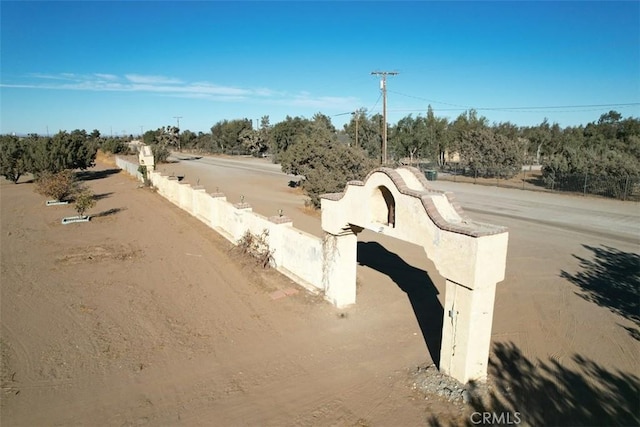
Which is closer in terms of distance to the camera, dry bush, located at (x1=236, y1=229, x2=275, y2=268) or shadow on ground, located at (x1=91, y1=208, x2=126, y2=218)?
dry bush, located at (x1=236, y1=229, x2=275, y2=268)

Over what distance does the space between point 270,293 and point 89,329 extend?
4617mm

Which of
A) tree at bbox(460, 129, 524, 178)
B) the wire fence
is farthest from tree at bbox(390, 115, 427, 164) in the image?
the wire fence

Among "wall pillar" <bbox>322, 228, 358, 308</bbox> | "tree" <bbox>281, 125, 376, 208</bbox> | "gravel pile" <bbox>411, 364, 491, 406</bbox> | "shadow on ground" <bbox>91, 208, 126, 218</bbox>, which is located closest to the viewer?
"gravel pile" <bbox>411, 364, 491, 406</bbox>

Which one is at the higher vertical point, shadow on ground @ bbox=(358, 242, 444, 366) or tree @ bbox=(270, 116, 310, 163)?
tree @ bbox=(270, 116, 310, 163)

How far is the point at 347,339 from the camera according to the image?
29.4 feet

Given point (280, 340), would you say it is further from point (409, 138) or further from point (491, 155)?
point (409, 138)

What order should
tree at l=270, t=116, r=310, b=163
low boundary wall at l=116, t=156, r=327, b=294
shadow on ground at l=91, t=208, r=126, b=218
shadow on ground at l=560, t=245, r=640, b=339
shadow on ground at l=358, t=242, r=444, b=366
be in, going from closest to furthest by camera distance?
shadow on ground at l=358, t=242, r=444, b=366
shadow on ground at l=560, t=245, r=640, b=339
low boundary wall at l=116, t=156, r=327, b=294
shadow on ground at l=91, t=208, r=126, b=218
tree at l=270, t=116, r=310, b=163

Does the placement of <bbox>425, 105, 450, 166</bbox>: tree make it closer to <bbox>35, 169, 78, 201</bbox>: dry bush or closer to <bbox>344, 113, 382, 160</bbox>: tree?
<bbox>344, 113, 382, 160</bbox>: tree

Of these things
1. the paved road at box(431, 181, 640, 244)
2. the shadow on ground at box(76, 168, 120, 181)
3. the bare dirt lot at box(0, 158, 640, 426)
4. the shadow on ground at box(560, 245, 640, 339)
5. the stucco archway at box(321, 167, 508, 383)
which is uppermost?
the stucco archway at box(321, 167, 508, 383)

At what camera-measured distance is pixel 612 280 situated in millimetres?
12227

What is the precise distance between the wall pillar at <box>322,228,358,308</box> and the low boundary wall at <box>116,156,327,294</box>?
361 mm

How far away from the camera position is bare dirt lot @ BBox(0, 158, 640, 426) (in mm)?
6645

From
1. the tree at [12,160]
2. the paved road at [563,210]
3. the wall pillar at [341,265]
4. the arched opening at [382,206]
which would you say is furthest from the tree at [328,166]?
the tree at [12,160]

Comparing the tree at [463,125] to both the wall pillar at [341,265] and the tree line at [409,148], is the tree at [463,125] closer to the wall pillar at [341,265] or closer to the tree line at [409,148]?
the tree line at [409,148]
